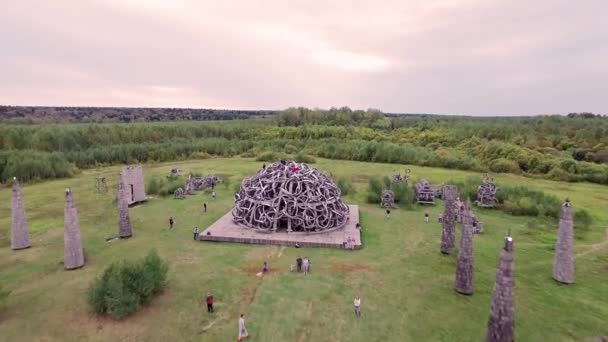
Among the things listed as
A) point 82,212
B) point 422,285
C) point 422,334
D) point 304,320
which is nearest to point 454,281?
point 422,285

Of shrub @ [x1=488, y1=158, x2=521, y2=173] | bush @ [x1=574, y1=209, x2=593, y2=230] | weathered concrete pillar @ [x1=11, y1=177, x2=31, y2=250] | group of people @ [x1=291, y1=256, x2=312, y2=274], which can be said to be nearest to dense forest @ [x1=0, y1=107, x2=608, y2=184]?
shrub @ [x1=488, y1=158, x2=521, y2=173]

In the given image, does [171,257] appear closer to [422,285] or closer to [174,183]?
[422,285]

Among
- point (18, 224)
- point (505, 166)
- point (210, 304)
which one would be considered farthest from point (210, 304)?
point (505, 166)

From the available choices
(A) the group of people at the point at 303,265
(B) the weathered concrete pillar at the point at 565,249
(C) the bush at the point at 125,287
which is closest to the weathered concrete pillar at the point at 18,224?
(C) the bush at the point at 125,287

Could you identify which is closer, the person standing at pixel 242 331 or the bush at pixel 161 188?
the person standing at pixel 242 331

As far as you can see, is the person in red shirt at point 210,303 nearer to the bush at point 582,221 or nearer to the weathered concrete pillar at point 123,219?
the weathered concrete pillar at point 123,219

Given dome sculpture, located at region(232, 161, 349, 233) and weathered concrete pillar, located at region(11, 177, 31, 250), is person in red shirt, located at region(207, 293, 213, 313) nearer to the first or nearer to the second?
dome sculpture, located at region(232, 161, 349, 233)
